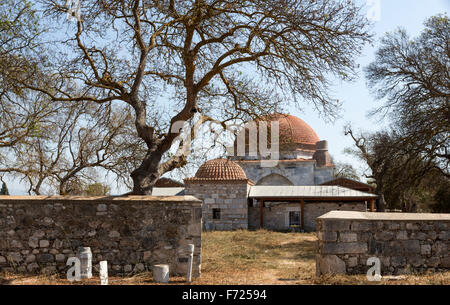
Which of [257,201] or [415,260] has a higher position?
[257,201]

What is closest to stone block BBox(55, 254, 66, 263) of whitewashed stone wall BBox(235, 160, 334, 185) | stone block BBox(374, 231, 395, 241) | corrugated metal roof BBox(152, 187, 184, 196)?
stone block BBox(374, 231, 395, 241)

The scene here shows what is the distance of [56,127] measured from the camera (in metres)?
15.2

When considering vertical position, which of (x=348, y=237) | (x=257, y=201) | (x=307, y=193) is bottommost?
(x=348, y=237)

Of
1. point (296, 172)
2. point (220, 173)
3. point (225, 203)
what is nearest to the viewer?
point (225, 203)

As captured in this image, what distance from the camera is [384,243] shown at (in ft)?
21.3

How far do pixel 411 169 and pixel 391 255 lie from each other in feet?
25.1

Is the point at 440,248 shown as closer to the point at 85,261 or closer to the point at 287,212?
the point at 85,261

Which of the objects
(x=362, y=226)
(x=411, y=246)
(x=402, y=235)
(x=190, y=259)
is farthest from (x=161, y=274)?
(x=411, y=246)

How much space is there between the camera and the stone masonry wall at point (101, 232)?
670cm

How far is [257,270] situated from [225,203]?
11.3m

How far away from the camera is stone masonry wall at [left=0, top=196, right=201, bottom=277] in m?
6.70
